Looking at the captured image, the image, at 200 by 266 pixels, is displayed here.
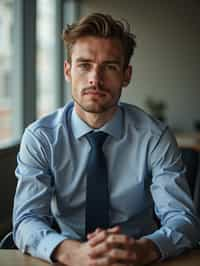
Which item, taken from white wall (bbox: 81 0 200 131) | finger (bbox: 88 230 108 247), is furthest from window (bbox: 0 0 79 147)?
finger (bbox: 88 230 108 247)

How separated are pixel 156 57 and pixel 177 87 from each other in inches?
16.0

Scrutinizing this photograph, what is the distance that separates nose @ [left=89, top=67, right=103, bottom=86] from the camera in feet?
5.33

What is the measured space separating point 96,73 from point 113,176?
354mm

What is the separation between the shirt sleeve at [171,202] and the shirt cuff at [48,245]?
268mm

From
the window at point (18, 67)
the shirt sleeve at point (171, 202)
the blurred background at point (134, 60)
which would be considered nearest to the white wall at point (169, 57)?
the blurred background at point (134, 60)

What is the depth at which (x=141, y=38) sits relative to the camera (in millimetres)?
5383

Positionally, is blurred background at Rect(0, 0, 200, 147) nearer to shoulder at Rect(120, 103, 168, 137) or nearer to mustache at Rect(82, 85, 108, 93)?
shoulder at Rect(120, 103, 168, 137)

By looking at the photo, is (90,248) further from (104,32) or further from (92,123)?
(104,32)

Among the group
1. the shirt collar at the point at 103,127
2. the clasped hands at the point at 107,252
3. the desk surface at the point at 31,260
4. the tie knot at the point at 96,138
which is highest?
the shirt collar at the point at 103,127

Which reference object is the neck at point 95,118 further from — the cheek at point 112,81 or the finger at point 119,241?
the finger at point 119,241

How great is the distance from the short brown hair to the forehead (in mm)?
15

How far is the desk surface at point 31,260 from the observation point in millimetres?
1251

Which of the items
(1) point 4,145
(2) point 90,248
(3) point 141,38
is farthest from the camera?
(3) point 141,38

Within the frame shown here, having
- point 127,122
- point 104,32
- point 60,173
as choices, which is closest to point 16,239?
point 60,173
